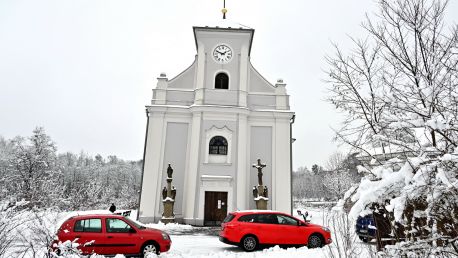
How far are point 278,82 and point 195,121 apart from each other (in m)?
6.71

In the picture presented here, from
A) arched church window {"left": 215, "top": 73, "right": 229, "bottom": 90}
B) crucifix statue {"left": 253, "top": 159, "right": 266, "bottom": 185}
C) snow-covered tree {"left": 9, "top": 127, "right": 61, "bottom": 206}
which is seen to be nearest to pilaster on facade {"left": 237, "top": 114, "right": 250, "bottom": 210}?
crucifix statue {"left": 253, "top": 159, "right": 266, "bottom": 185}

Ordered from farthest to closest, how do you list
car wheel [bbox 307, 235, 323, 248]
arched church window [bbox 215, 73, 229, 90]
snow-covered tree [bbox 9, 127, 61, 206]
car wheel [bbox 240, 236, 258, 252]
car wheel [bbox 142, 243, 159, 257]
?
snow-covered tree [bbox 9, 127, 61, 206]
arched church window [bbox 215, 73, 229, 90]
car wheel [bbox 307, 235, 323, 248]
car wheel [bbox 240, 236, 258, 252]
car wheel [bbox 142, 243, 159, 257]

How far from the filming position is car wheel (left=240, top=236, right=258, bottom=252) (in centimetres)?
1048

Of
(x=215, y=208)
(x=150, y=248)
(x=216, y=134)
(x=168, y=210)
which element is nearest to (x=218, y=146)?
(x=216, y=134)

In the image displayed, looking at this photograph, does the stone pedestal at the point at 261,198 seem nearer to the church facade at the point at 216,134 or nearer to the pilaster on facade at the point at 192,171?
the church facade at the point at 216,134

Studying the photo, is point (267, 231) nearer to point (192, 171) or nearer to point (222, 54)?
point (192, 171)

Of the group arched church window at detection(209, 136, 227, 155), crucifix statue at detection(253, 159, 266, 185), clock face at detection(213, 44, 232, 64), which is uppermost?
clock face at detection(213, 44, 232, 64)

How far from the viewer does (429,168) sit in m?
3.15

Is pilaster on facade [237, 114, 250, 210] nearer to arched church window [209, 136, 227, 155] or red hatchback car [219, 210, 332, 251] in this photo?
arched church window [209, 136, 227, 155]

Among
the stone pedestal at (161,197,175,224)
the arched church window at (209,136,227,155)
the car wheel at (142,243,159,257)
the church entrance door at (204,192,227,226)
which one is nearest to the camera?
the car wheel at (142,243,159,257)

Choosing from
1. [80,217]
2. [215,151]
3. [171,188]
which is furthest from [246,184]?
[80,217]

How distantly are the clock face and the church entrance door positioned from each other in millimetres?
9379

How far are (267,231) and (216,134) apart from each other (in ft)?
34.8

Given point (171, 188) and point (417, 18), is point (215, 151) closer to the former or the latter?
point (171, 188)
